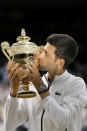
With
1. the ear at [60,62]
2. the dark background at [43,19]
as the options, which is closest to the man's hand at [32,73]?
the ear at [60,62]

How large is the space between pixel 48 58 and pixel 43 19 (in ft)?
12.3

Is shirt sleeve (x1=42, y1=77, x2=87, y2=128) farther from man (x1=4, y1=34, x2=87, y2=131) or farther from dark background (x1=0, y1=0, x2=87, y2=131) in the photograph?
dark background (x1=0, y1=0, x2=87, y2=131)

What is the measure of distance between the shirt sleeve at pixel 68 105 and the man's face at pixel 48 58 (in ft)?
0.49

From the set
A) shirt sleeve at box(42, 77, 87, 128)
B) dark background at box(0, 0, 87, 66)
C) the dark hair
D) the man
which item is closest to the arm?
the man

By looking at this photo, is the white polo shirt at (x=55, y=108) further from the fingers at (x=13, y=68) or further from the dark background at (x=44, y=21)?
the dark background at (x=44, y=21)

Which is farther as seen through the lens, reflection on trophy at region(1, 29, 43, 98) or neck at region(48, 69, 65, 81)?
neck at region(48, 69, 65, 81)

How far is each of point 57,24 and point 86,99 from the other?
146 inches

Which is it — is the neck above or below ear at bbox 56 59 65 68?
below

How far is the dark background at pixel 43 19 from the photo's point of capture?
5238 millimetres

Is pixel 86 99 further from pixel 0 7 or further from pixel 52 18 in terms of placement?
pixel 52 18

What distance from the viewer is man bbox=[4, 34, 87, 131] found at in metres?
1.85

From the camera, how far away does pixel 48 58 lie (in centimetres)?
194

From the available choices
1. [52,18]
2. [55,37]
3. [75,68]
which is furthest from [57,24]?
[55,37]

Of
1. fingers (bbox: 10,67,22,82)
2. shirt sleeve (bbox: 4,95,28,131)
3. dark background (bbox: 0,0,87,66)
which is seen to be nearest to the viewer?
fingers (bbox: 10,67,22,82)
